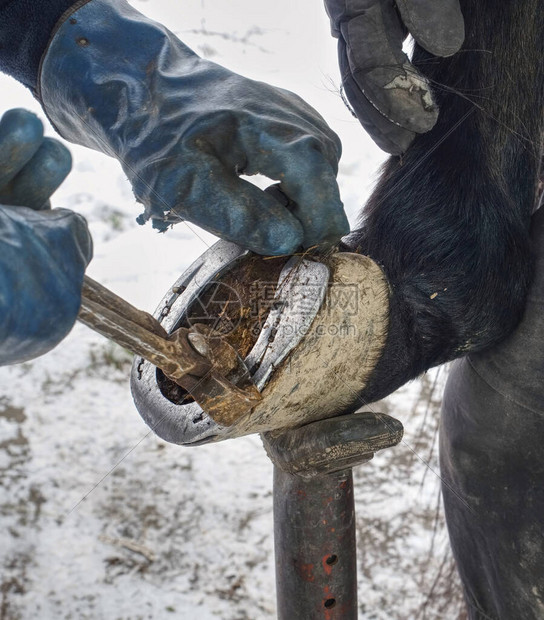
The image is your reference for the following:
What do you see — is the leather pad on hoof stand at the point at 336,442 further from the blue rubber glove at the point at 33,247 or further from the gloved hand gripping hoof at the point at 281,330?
the blue rubber glove at the point at 33,247

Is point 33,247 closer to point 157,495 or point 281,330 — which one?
point 281,330

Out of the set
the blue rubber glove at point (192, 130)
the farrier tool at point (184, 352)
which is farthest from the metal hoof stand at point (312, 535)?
the blue rubber glove at point (192, 130)

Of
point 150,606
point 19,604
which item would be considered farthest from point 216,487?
point 19,604

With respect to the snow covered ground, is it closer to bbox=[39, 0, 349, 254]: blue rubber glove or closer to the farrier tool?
bbox=[39, 0, 349, 254]: blue rubber glove

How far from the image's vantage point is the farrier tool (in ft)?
2.62

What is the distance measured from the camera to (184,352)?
0.88 m

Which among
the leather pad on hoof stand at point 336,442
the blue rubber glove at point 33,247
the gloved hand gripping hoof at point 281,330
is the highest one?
the blue rubber glove at point 33,247

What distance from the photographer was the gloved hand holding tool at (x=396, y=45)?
96 centimetres

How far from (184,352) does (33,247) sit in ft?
0.72

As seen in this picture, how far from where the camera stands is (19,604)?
6.42 ft

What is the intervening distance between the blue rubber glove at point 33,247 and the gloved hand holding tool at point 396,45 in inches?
16.3

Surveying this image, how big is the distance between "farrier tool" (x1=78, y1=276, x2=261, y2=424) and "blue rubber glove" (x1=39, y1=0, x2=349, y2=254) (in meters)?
0.16

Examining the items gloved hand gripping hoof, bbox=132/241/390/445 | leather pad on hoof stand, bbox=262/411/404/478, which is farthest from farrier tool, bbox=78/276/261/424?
leather pad on hoof stand, bbox=262/411/404/478

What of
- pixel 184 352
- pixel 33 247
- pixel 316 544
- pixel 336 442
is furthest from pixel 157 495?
pixel 33 247
